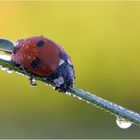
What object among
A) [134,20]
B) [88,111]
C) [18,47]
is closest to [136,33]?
[134,20]

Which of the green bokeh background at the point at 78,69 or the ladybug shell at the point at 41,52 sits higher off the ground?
the green bokeh background at the point at 78,69

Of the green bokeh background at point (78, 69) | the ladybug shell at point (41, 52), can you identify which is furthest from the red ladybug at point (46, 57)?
the green bokeh background at point (78, 69)

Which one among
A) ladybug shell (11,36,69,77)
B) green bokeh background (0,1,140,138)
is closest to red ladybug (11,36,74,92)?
ladybug shell (11,36,69,77)

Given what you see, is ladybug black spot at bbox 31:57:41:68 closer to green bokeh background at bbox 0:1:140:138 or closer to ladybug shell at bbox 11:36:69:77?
ladybug shell at bbox 11:36:69:77

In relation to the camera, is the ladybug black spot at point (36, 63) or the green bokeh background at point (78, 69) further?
the green bokeh background at point (78, 69)

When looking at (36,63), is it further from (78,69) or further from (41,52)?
(78,69)

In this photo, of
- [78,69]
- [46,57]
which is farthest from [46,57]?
[78,69]

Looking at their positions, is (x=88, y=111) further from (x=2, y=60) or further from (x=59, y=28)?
(x=2, y=60)

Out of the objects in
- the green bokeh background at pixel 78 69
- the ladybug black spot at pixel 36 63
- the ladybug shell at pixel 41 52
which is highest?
the green bokeh background at pixel 78 69

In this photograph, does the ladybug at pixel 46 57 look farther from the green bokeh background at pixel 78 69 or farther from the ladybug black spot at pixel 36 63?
the green bokeh background at pixel 78 69
